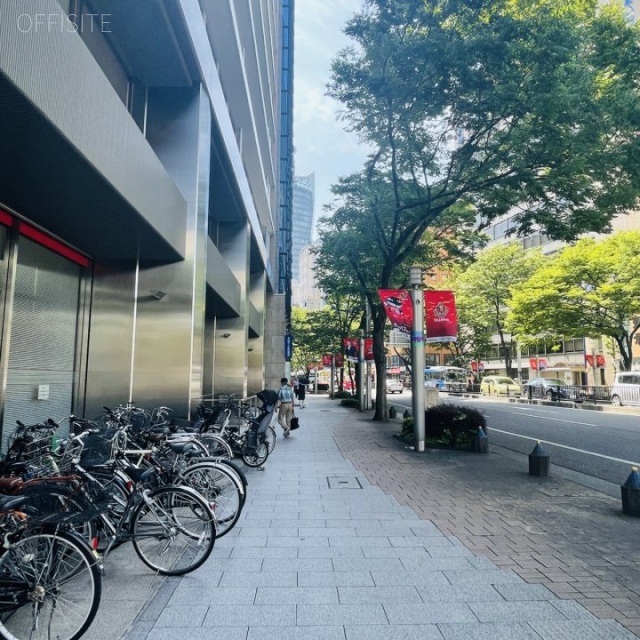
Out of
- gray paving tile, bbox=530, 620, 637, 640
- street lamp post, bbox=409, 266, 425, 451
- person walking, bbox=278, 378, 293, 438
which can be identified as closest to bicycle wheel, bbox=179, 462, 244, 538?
Answer: gray paving tile, bbox=530, 620, 637, 640

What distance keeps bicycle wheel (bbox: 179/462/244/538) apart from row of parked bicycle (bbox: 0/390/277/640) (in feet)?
0.04

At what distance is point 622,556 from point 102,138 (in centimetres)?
674

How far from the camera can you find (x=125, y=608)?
12.2 ft

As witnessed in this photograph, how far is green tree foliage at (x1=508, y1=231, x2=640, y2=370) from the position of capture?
30478 mm

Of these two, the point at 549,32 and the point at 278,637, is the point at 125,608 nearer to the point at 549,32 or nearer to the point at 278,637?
the point at 278,637

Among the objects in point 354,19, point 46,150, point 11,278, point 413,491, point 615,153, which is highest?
point 354,19

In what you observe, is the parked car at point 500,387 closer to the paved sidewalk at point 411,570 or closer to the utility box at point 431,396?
the utility box at point 431,396

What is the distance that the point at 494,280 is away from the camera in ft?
150

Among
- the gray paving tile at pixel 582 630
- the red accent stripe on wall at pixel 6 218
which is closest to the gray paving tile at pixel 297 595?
the gray paving tile at pixel 582 630

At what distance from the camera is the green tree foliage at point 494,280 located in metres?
45.2

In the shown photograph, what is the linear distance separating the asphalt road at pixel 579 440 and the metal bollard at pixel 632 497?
2.71 m

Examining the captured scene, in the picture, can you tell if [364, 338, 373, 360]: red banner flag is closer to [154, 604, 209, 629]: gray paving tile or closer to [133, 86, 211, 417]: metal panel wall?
[133, 86, 211, 417]: metal panel wall

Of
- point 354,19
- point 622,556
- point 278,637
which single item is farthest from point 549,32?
point 278,637

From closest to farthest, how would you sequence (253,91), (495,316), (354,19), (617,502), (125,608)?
1. (125,608)
2. (617,502)
3. (354,19)
4. (253,91)
5. (495,316)
